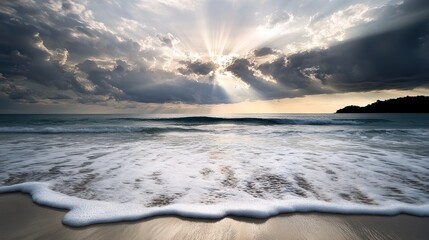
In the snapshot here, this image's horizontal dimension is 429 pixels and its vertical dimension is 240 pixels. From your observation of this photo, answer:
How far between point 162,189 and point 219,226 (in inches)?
60.0

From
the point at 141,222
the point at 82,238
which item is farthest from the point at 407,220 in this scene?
the point at 82,238

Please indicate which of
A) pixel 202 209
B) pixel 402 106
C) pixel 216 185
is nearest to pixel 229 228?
pixel 202 209

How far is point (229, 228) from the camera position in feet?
8.06

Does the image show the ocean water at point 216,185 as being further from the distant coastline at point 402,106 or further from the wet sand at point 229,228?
the distant coastline at point 402,106

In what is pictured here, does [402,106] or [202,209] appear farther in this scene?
[402,106]

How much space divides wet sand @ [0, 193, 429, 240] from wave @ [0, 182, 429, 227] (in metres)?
0.09

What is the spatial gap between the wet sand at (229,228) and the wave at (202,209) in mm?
90

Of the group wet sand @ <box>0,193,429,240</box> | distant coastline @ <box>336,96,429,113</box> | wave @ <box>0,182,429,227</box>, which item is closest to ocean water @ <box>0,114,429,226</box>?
wave @ <box>0,182,429,227</box>

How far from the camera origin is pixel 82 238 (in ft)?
7.40

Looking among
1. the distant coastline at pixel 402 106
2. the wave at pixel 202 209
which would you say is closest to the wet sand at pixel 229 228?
the wave at pixel 202 209

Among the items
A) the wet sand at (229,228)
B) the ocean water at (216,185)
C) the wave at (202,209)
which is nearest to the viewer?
the wet sand at (229,228)

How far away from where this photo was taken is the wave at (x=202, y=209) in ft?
8.80

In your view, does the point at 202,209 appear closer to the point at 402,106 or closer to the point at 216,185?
the point at 216,185

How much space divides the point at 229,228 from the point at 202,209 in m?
0.54
